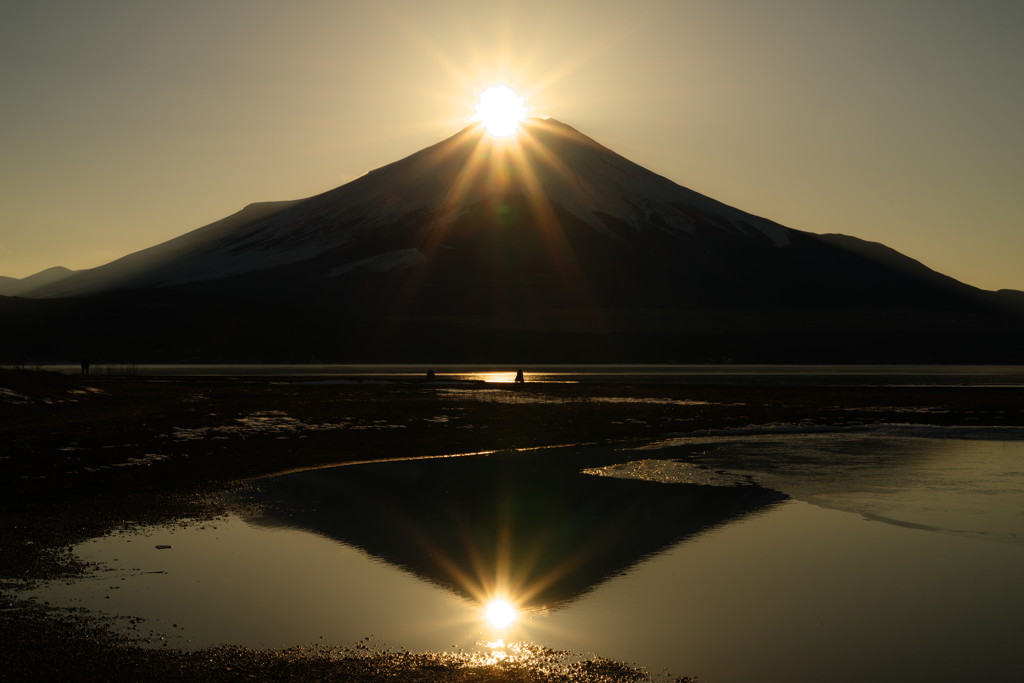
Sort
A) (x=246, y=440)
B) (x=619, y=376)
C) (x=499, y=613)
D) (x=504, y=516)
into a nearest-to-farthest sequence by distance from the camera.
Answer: (x=499, y=613) < (x=504, y=516) < (x=246, y=440) < (x=619, y=376)

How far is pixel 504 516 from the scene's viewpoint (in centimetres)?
2286

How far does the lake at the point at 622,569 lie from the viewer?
13.0m

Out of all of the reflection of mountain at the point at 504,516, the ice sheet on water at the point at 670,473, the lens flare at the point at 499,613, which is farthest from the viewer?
the ice sheet on water at the point at 670,473

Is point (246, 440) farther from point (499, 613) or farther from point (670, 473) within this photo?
point (499, 613)

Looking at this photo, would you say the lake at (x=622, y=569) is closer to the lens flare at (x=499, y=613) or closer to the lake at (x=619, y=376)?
the lens flare at (x=499, y=613)

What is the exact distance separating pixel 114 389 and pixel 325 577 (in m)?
48.3

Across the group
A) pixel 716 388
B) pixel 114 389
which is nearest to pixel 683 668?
pixel 114 389

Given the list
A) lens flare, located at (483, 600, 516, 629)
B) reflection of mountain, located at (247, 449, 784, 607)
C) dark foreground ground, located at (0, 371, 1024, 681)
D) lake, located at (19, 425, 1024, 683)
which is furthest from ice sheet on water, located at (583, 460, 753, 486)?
lens flare, located at (483, 600, 516, 629)

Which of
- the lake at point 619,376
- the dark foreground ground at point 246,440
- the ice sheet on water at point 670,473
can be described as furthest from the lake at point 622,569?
the lake at point 619,376

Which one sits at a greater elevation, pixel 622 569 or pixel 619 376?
pixel 619 376

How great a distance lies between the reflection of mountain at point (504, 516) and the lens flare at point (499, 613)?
1.53ft

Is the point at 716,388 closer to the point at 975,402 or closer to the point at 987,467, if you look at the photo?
the point at 975,402

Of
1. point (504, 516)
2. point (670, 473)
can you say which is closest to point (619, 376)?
point (670, 473)

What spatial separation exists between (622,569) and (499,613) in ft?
12.2
